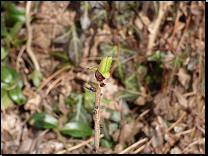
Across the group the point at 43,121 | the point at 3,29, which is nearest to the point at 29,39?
the point at 3,29

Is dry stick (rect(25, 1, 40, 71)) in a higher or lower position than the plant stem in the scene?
higher

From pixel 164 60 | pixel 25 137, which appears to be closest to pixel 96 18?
pixel 164 60

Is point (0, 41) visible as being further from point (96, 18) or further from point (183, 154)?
point (183, 154)

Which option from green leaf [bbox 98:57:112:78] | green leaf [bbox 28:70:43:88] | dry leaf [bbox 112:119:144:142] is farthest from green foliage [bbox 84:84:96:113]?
green leaf [bbox 98:57:112:78]

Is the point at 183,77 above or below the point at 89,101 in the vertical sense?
above

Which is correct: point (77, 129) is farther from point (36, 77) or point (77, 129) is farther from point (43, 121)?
point (36, 77)

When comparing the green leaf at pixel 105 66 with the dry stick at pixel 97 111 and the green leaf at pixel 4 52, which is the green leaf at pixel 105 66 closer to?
the dry stick at pixel 97 111

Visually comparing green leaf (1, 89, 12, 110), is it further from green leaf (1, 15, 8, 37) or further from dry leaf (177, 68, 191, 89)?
dry leaf (177, 68, 191, 89)
